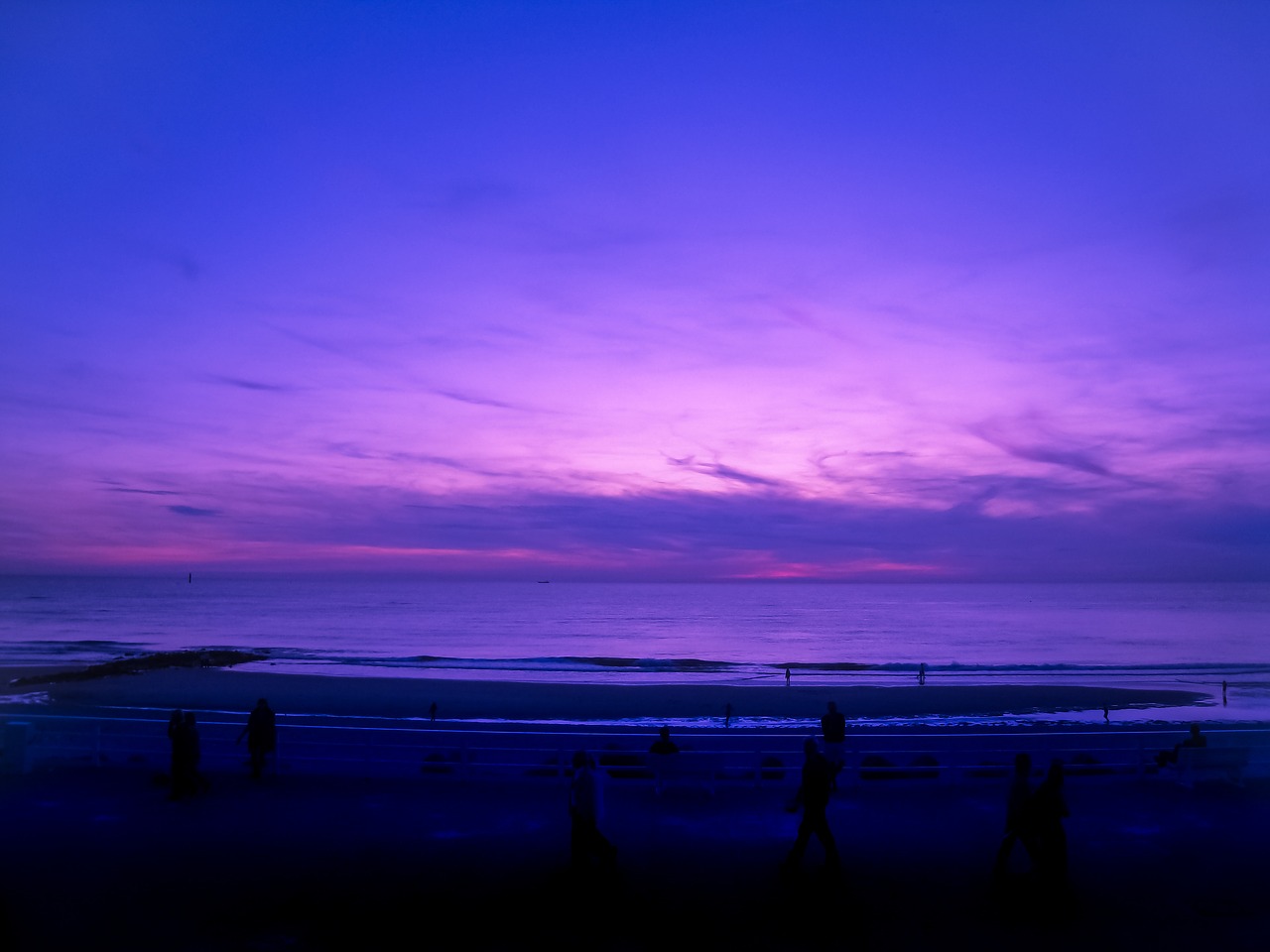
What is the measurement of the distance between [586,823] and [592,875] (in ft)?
1.92

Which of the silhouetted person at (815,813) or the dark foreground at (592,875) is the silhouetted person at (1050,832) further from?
the silhouetted person at (815,813)

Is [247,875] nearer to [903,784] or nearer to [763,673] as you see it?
[903,784]

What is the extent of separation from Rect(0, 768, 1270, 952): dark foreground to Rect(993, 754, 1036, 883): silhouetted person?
34cm

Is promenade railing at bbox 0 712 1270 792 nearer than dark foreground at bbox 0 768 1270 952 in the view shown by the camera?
No

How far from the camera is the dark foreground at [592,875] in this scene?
760 cm

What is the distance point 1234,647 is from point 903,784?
2751 inches

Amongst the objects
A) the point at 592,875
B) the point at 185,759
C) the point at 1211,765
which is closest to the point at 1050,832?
the point at 592,875

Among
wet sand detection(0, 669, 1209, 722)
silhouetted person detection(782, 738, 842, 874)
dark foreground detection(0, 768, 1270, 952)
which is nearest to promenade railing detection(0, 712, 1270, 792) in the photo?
dark foreground detection(0, 768, 1270, 952)

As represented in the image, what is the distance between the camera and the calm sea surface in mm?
55562

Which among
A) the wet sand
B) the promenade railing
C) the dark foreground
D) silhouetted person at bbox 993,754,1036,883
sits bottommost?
the wet sand

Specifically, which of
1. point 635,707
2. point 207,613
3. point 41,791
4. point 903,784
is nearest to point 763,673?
point 635,707

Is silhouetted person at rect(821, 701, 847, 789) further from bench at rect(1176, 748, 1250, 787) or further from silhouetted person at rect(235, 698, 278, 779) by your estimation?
silhouetted person at rect(235, 698, 278, 779)

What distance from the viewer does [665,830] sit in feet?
35.4

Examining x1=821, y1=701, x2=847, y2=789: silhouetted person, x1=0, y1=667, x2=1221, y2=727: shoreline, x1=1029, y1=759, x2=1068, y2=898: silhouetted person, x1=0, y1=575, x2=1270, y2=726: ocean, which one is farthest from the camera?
x1=0, y1=575, x2=1270, y2=726: ocean
